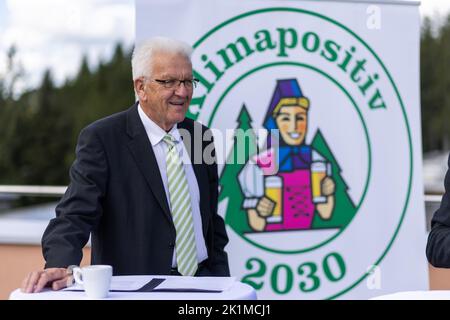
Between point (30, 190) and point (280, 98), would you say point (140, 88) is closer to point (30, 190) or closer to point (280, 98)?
point (280, 98)

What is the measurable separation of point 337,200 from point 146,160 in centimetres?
114

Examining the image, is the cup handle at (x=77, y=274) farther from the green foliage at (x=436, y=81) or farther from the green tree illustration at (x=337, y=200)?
the green foliage at (x=436, y=81)

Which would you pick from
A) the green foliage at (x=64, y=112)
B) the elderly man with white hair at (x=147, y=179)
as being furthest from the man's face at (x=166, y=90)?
the green foliage at (x=64, y=112)

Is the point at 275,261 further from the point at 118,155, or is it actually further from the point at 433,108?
the point at 433,108

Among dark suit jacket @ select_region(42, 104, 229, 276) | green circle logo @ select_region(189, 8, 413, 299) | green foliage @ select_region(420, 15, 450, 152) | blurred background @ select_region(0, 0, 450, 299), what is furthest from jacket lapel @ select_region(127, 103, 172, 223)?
green foliage @ select_region(420, 15, 450, 152)

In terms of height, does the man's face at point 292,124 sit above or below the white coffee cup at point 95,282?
above

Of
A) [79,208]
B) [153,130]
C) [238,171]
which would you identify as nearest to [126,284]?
[79,208]

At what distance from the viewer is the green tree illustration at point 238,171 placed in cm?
281

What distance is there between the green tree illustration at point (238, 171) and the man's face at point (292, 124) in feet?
0.46

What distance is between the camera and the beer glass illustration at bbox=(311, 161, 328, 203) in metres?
2.88

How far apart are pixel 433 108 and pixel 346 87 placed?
1492 centimetres

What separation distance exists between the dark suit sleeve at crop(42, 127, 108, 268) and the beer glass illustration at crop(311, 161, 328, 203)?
3.74 ft

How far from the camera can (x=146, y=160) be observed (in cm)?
205
